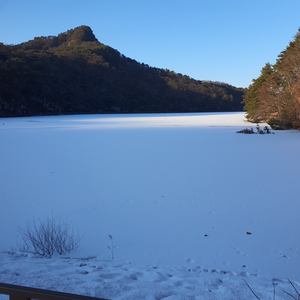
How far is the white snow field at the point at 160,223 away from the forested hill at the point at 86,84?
36.9 m

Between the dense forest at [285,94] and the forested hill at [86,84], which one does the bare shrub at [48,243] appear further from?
the forested hill at [86,84]

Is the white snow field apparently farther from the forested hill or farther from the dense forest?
the forested hill

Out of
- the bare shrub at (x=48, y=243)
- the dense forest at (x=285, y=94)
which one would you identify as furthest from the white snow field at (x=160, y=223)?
the dense forest at (x=285, y=94)

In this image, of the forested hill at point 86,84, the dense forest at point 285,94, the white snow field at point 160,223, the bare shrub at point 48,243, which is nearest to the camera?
the white snow field at point 160,223

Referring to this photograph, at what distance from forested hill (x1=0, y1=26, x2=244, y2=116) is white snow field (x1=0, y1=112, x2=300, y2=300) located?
121 ft

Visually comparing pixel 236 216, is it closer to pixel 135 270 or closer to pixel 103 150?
pixel 135 270

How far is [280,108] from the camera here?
18719 millimetres

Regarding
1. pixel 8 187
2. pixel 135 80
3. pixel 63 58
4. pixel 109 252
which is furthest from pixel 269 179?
pixel 135 80

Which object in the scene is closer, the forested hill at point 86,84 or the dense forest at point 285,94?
the dense forest at point 285,94

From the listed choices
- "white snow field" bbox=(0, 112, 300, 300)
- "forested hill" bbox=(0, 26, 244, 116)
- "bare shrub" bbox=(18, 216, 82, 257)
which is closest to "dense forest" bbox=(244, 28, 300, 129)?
"white snow field" bbox=(0, 112, 300, 300)

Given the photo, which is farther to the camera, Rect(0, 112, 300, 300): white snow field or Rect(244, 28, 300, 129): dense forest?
Rect(244, 28, 300, 129): dense forest

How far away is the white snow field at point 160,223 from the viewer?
2.10 meters

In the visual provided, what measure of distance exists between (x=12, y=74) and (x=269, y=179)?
4679 centimetres

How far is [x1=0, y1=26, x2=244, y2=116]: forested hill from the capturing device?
140 feet
